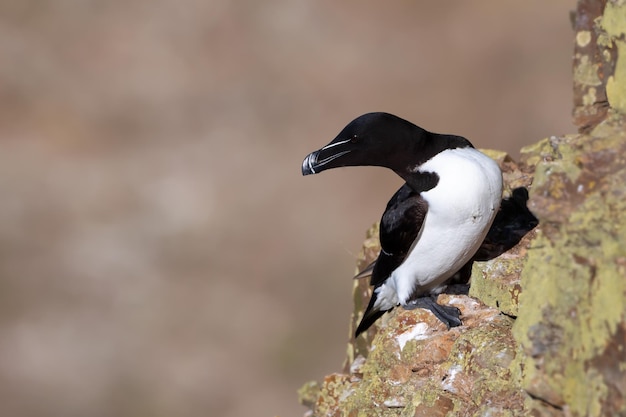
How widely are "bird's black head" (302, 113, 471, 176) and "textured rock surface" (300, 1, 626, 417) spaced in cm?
79

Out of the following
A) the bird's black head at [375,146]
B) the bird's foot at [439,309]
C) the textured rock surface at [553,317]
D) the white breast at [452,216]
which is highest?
the bird's black head at [375,146]

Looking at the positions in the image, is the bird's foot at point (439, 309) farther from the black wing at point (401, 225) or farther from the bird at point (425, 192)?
the black wing at point (401, 225)

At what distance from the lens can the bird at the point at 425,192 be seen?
578cm

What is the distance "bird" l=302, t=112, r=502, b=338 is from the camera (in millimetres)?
5781

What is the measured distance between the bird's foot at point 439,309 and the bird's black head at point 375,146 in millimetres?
887

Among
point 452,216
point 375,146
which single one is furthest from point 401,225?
point 375,146

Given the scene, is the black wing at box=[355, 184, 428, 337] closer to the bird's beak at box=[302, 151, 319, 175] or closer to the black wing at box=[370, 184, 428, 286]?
the black wing at box=[370, 184, 428, 286]

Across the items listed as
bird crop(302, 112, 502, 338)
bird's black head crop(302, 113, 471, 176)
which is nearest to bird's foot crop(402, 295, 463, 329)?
bird crop(302, 112, 502, 338)

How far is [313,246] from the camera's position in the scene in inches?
731

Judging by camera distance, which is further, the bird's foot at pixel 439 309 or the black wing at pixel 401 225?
the black wing at pixel 401 225

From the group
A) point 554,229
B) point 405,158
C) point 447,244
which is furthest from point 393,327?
point 554,229

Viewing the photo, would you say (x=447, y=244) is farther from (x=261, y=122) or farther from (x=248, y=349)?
(x=261, y=122)

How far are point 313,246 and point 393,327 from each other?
12479mm

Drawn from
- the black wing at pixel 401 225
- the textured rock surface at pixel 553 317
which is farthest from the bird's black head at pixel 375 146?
the textured rock surface at pixel 553 317
